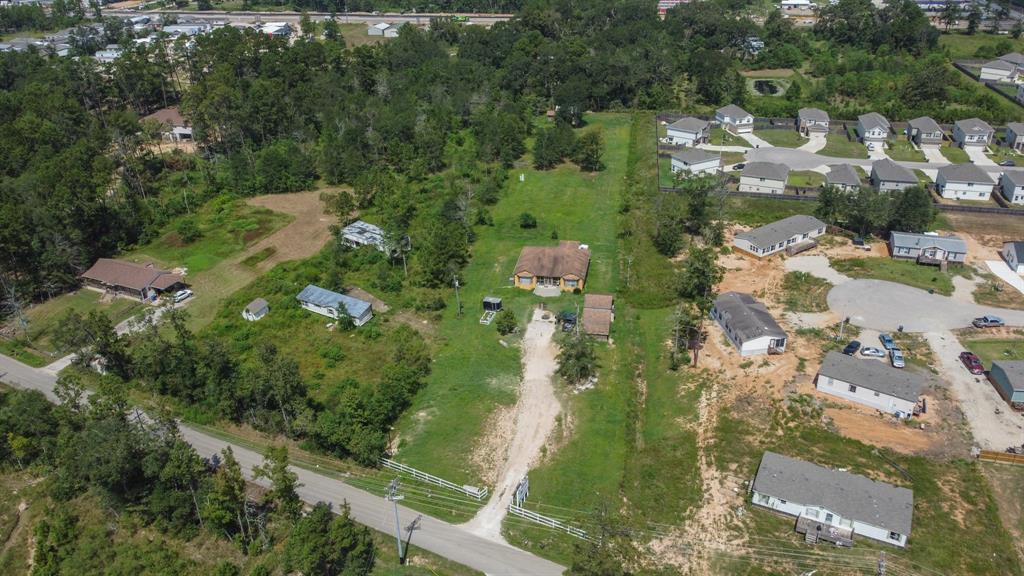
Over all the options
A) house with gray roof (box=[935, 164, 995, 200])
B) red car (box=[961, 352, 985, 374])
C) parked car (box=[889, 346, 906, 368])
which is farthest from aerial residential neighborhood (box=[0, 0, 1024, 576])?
parked car (box=[889, 346, 906, 368])

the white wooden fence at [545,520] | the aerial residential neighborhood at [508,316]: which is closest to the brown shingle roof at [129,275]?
the aerial residential neighborhood at [508,316]

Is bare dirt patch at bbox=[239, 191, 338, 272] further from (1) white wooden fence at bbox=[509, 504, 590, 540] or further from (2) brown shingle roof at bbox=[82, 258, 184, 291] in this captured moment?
(1) white wooden fence at bbox=[509, 504, 590, 540]

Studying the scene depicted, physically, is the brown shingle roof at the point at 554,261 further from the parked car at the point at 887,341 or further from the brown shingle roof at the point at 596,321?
the parked car at the point at 887,341

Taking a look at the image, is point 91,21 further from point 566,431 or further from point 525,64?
point 566,431

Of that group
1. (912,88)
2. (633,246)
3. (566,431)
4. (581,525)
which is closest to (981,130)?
(912,88)

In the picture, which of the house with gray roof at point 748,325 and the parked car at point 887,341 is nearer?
the house with gray roof at point 748,325

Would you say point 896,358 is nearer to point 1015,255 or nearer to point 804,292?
point 804,292

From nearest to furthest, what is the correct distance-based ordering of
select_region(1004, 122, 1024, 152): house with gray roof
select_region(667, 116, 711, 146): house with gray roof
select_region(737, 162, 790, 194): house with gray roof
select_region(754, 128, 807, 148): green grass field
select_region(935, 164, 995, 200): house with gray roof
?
select_region(935, 164, 995, 200): house with gray roof → select_region(737, 162, 790, 194): house with gray roof → select_region(1004, 122, 1024, 152): house with gray roof → select_region(667, 116, 711, 146): house with gray roof → select_region(754, 128, 807, 148): green grass field
